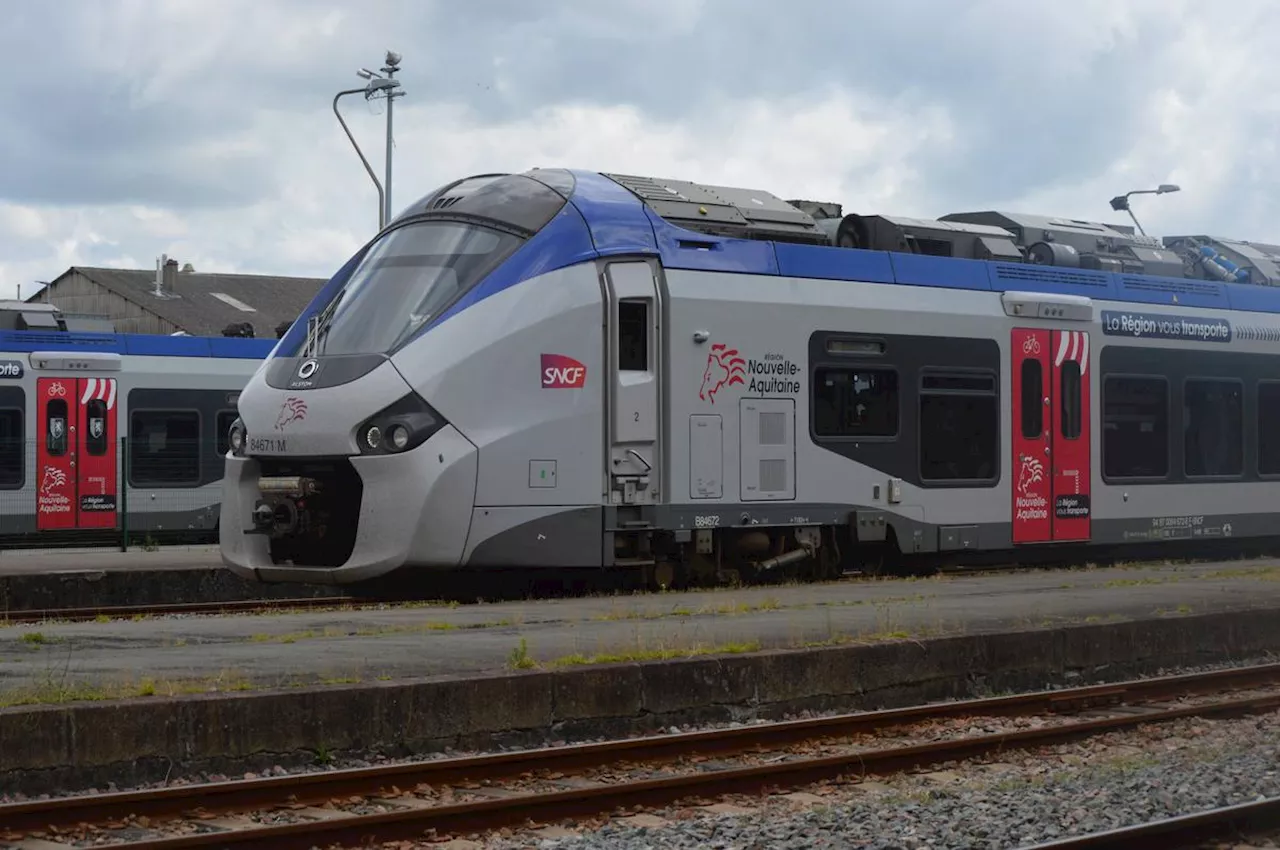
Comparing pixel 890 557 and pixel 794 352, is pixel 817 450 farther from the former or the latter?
pixel 890 557

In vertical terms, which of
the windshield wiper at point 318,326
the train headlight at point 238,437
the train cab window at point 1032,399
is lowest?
the train headlight at point 238,437

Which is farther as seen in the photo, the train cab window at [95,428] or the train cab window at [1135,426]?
the train cab window at [95,428]

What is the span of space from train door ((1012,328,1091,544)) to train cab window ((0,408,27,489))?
1455cm

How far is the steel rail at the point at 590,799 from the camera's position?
7.20 meters

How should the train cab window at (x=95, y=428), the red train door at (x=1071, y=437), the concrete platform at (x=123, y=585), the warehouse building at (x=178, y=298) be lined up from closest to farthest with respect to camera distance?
the concrete platform at (x=123, y=585) → the red train door at (x=1071, y=437) → the train cab window at (x=95, y=428) → the warehouse building at (x=178, y=298)

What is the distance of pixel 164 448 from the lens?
26.1 meters

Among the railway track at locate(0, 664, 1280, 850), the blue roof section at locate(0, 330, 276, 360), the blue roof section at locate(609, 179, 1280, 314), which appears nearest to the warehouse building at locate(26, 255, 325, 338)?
the blue roof section at locate(0, 330, 276, 360)

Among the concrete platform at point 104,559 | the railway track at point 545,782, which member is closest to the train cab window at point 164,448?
the concrete platform at point 104,559

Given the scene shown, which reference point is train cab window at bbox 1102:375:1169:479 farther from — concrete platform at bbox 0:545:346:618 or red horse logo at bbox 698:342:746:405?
concrete platform at bbox 0:545:346:618

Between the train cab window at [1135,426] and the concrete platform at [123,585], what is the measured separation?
912 centimetres

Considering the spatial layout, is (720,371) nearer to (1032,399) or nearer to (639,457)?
(639,457)

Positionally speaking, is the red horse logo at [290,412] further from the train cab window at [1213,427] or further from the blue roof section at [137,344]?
the blue roof section at [137,344]

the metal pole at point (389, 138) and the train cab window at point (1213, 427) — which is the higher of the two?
the metal pole at point (389, 138)

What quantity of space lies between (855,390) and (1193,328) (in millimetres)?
6165
